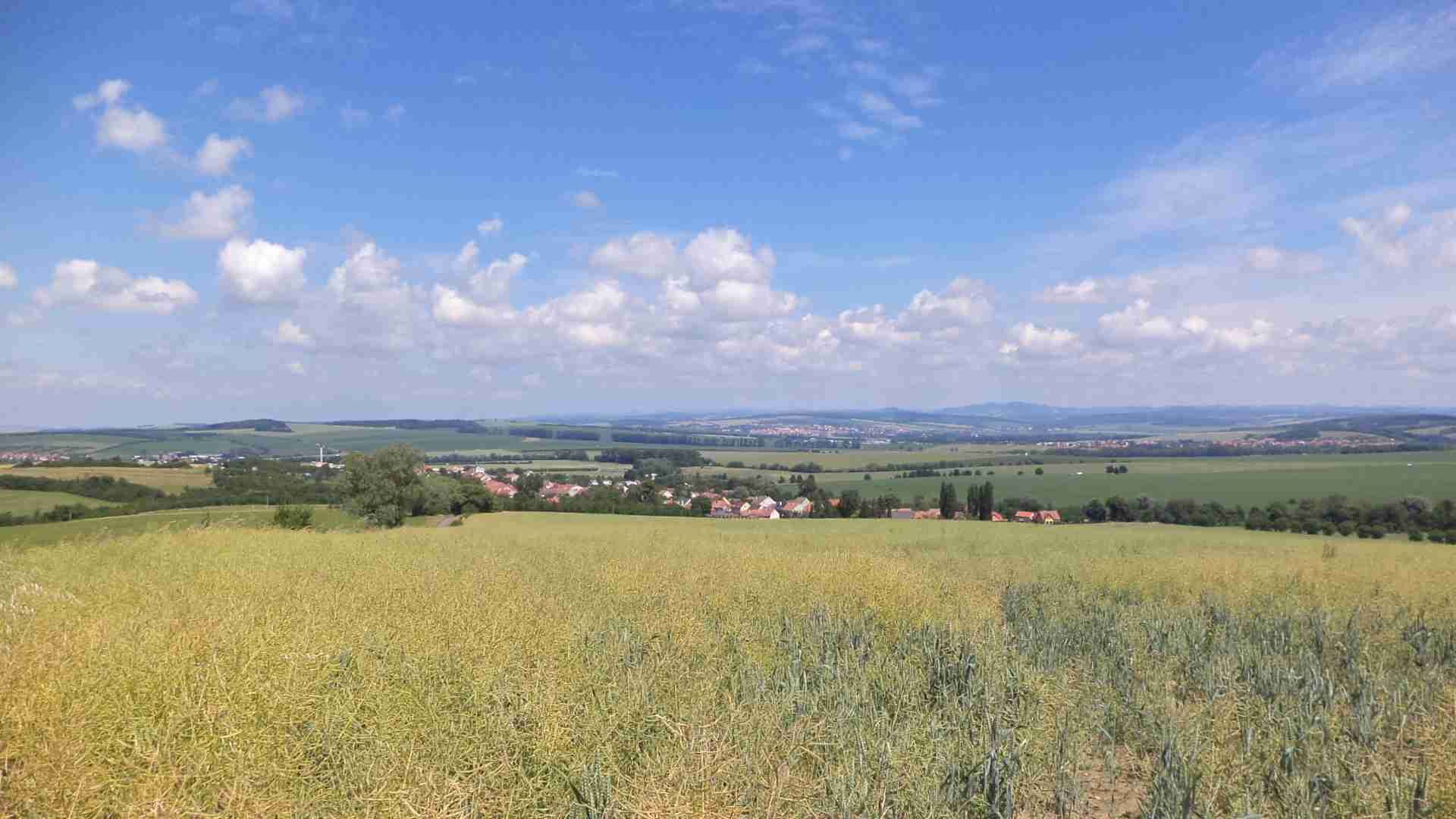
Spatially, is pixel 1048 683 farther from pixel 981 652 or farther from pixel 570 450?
pixel 570 450

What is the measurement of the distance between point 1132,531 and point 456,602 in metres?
40.3

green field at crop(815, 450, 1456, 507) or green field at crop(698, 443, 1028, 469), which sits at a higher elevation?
green field at crop(815, 450, 1456, 507)

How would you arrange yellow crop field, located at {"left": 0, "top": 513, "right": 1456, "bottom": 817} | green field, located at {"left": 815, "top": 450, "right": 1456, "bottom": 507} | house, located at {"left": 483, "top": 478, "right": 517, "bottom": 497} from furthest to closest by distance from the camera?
green field, located at {"left": 815, "top": 450, "right": 1456, "bottom": 507}, house, located at {"left": 483, "top": 478, "right": 517, "bottom": 497}, yellow crop field, located at {"left": 0, "top": 513, "right": 1456, "bottom": 817}

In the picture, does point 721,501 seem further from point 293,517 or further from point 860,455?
point 860,455

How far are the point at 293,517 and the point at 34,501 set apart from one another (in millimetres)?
18724

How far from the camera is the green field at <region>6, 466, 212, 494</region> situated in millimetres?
52625

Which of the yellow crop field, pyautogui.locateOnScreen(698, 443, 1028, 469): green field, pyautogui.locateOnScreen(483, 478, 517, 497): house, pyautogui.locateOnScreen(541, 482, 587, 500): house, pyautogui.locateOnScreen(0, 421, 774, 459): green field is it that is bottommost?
pyautogui.locateOnScreen(698, 443, 1028, 469): green field

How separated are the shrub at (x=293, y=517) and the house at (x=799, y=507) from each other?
36.9 meters

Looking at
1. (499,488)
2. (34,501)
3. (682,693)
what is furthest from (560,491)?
(682,693)

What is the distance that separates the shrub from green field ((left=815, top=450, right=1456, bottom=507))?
53.7 meters

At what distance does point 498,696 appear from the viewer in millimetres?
5500

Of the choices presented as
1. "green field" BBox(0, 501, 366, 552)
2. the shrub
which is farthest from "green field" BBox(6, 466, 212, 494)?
the shrub

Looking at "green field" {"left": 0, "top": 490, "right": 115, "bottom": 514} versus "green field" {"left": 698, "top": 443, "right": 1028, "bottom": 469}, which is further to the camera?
"green field" {"left": 698, "top": 443, "right": 1028, "bottom": 469}

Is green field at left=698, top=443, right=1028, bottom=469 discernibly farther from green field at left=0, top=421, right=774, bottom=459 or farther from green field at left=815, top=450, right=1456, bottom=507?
green field at left=0, top=421, right=774, bottom=459
